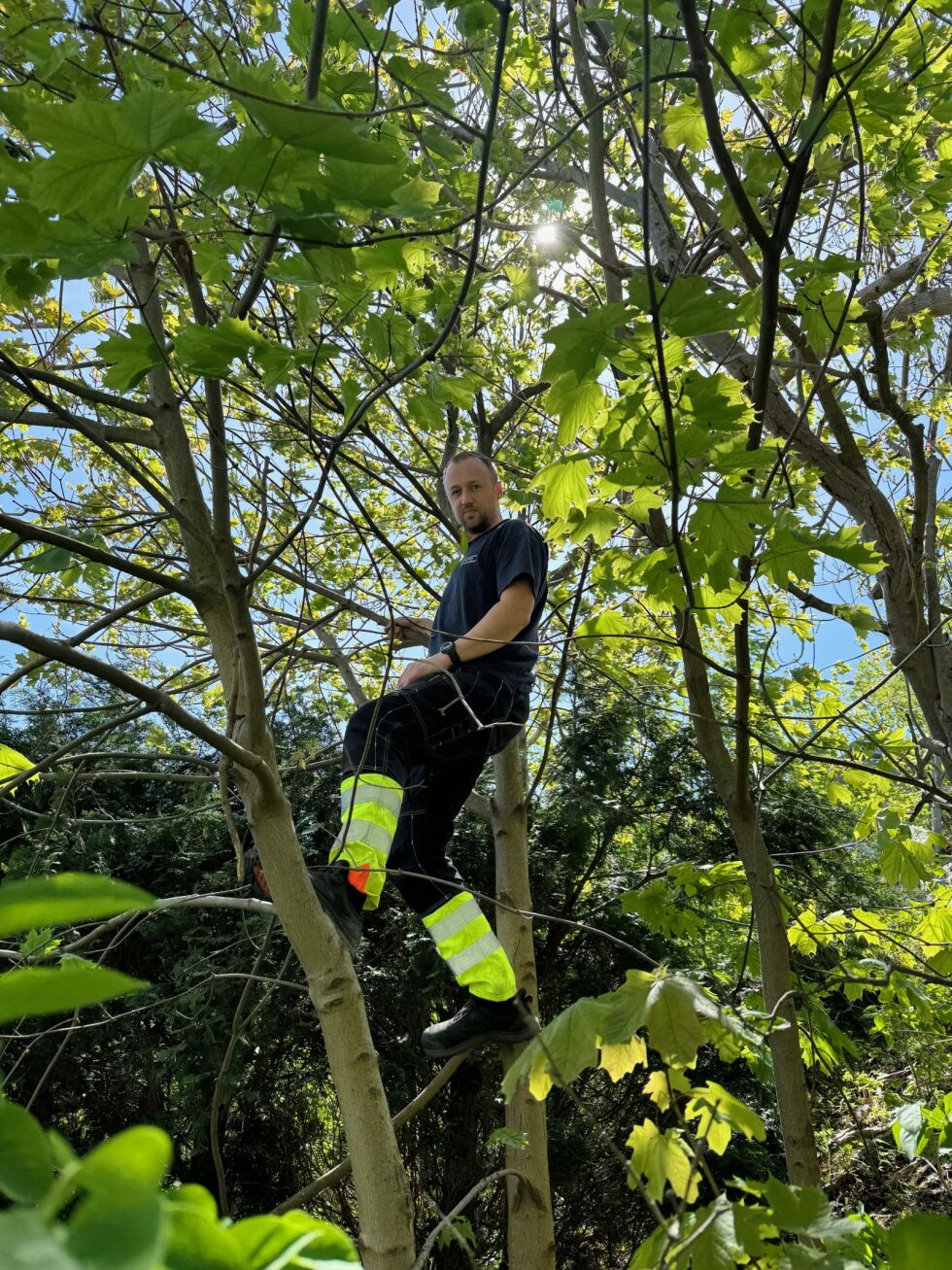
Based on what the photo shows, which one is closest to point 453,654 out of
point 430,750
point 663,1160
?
point 430,750

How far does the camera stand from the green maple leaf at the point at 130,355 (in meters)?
1.42

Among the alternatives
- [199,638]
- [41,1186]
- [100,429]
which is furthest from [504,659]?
[41,1186]

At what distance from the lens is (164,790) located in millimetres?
6281

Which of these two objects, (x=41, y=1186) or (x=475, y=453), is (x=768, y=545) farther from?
(x=475, y=453)

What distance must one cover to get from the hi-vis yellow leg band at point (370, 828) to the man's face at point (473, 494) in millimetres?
1190

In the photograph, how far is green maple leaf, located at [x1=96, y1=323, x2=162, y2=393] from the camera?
142 cm

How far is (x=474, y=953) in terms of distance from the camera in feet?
9.53

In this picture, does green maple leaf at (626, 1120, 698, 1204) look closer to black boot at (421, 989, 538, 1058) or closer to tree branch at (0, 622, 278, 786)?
tree branch at (0, 622, 278, 786)

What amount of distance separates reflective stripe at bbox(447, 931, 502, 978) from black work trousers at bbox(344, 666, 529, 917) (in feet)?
0.56

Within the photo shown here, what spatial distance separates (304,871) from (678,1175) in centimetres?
104

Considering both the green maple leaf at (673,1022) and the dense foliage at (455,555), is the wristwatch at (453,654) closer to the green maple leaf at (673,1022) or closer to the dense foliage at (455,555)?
the dense foliage at (455,555)

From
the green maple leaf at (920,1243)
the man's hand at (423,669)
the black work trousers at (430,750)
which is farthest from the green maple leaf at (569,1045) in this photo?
the man's hand at (423,669)

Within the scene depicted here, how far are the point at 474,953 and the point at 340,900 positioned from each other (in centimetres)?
59

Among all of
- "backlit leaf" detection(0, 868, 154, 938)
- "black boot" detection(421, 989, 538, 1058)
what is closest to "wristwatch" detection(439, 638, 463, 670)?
"black boot" detection(421, 989, 538, 1058)
